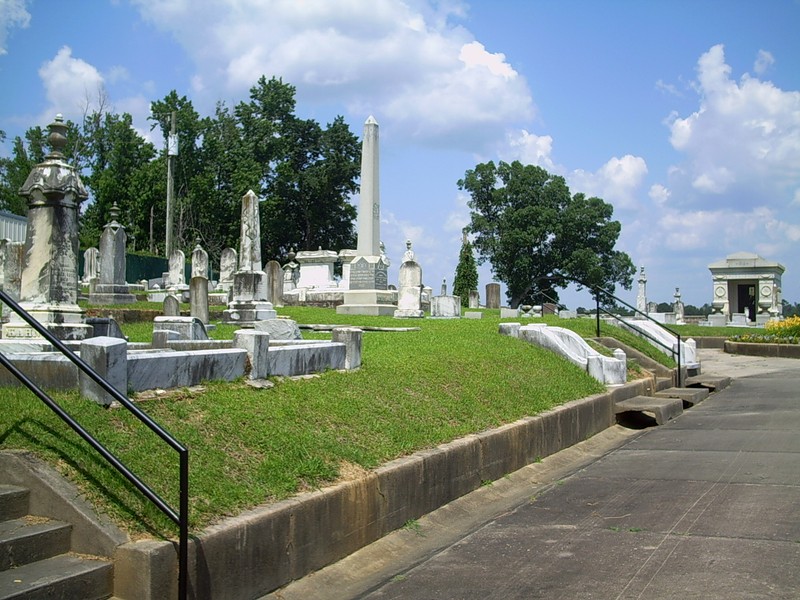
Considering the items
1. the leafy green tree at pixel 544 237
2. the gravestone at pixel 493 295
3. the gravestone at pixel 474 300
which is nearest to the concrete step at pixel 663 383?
the gravestone at pixel 493 295

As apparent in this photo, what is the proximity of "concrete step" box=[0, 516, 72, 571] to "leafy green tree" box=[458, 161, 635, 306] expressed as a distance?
60.2 meters

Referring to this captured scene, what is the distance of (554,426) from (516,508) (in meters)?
3.12

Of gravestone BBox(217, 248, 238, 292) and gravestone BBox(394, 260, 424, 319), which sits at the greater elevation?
gravestone BBox(217, 248, 238, 292)

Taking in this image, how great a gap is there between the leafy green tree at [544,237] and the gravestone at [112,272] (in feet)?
134

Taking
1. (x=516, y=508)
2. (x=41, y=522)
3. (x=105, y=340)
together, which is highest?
(x=105, y=340)

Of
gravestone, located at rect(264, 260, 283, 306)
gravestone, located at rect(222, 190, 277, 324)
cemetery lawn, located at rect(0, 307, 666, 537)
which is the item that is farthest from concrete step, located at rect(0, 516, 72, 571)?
gravestone, located at rect(264, 260, 283, 306)

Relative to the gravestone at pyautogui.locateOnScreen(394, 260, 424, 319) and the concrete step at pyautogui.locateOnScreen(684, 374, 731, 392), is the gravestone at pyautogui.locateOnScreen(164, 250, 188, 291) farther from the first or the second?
the concrete step at pyautogui.locateOnScreen(684, 374, 731, 392)

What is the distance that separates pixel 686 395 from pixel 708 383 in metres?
2.42

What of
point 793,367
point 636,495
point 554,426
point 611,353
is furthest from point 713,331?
point 636,495

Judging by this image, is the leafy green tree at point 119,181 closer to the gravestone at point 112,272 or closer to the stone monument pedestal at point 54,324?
the gravestone at point 112,272

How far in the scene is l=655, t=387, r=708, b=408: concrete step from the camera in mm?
15680

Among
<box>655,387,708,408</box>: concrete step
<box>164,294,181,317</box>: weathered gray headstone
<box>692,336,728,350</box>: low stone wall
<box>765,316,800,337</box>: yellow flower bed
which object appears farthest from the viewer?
<box>692,336,728,350</box>: low stone wall

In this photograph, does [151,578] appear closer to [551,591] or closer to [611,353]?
[551,591]

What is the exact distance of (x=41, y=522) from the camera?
497cm
